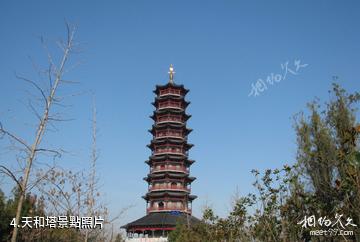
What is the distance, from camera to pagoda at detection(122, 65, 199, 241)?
34688 millimetres

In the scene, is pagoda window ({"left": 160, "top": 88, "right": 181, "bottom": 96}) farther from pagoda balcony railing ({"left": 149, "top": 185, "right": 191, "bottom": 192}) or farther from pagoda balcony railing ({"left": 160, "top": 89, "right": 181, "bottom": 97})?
pagoda balcony railing ({"left": 149, "top": 185, "right": 191, "bottom": 192})

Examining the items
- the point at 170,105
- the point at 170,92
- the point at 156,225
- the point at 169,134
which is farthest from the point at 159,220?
the point at 170,92

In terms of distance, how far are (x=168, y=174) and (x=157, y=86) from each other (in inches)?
394

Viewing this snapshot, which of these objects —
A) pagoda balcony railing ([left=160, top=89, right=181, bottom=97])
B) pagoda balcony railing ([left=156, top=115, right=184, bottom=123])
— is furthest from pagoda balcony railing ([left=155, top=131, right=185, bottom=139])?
pagoda balcony railing ([left=160, top=89, right=181, bottom=97])

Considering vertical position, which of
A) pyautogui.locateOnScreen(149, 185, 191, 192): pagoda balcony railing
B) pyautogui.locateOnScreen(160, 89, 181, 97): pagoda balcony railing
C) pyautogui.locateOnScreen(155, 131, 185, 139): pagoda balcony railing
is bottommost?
pyautogui.locateOnScreen(149, 185, 191, 192): pagoda balcony railing

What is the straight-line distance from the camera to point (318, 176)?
1156 centimetres

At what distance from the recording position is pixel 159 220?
32969 millimetres

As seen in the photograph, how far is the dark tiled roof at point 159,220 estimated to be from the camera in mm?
32284

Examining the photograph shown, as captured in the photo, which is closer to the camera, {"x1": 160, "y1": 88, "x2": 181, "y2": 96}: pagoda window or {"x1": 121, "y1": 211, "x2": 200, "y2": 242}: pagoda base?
{"x1": 121, "y1": 211, "x2": 200, "y2": 242}: pagoda base

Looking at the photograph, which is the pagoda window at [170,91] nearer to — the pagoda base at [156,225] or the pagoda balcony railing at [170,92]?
the pagoda balcony railing at [170,92]

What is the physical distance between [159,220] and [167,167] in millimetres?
5448

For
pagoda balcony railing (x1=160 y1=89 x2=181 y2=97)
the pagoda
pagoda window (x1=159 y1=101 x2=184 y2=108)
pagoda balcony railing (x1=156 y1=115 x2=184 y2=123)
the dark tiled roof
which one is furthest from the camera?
pagoda balcony railing (x1=160 y1=89 x2=181 y2=97)

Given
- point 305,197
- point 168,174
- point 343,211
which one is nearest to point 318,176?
point 305,197

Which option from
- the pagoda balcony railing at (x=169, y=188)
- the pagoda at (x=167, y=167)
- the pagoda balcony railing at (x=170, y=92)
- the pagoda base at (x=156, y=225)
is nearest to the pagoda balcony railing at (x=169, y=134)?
the pagoda at (x=167, y=167)
